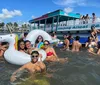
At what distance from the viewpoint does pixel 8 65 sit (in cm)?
736

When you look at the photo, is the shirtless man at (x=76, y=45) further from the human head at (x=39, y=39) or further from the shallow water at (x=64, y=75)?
the shallow water at (x=64, y=75)

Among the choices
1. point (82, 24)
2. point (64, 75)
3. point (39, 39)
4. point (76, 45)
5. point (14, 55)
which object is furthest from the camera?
point (82, 24)

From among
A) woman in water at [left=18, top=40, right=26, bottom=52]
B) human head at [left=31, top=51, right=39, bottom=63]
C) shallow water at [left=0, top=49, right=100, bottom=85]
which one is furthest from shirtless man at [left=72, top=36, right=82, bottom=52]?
human head at [left=31, top=51, right=39, bottom=63]

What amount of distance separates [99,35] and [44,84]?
A: 32.0 ft

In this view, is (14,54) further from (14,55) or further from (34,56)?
(34,56)

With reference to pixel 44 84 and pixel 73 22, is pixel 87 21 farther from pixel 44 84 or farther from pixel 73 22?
pixel 44 84

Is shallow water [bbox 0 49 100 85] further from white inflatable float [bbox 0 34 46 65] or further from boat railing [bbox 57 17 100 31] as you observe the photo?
boat railing [bbox 57 17 100 31]

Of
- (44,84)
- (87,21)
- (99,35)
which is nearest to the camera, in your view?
(44,84)

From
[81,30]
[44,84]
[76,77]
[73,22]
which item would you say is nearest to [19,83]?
[44,84]

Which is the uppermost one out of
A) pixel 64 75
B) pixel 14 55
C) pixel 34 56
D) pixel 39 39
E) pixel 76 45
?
pixel 39 39

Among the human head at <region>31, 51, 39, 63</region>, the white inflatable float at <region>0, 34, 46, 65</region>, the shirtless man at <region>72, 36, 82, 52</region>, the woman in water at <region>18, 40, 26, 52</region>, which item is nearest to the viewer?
the human head at <region>31, 51, 39, 63</region>

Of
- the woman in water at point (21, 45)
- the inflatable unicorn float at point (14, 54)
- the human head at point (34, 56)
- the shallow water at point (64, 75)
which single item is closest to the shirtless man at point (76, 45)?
the shallow water at point (64, 75)

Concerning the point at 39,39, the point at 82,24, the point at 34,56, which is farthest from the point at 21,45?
the point at 82,24

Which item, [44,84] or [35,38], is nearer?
[44,84]
